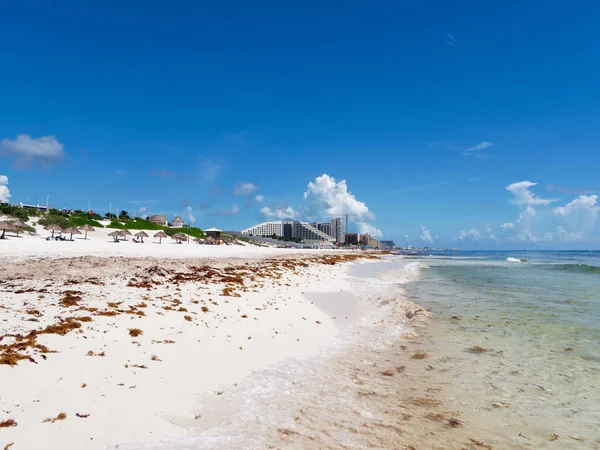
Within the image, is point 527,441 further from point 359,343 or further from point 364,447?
point 359,343

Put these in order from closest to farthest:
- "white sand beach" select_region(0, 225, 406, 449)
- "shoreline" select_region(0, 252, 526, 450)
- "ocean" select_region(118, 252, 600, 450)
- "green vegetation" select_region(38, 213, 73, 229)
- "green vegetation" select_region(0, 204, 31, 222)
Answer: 1. "white sand beach" select_region(0, 225, 406, 449)
2. "shoreline" select_region(0, 252, 526, 450)
3. "ocean" select_region(118, 252, 600, 450)
4. "green vegetation" select_region(38, 213, 73, 229)
5. "green vegetation" select_region(0, 204, 31, 222)

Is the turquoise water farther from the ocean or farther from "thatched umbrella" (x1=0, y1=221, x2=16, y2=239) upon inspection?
"thatched umbrella" (x1=0, y1=221, x2=16, y2=239)

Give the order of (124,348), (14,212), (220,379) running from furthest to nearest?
(14,212)
(124,348)
(220,379)

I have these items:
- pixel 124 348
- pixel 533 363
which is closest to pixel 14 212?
pixel 124 348

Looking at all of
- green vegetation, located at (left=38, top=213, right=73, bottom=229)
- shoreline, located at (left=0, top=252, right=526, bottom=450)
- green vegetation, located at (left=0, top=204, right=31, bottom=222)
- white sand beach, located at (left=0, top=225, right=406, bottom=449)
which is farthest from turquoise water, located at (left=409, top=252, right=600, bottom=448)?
green vegetation, located at (left=0, top=204, right=31, bottom=222)

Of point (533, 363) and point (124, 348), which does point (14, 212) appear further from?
point (533, 363)

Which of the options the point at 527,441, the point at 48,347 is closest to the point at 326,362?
the point at 527,441

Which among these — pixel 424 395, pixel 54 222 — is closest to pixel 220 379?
pixel 424 395

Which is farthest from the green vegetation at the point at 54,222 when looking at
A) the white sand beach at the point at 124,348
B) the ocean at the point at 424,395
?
the ocean at the point at 424,395

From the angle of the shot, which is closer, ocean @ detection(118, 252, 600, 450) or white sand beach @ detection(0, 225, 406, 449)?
white sand beach @ detection(0, 225, 406, 449)

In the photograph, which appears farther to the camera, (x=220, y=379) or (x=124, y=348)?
(x=124, y=348)

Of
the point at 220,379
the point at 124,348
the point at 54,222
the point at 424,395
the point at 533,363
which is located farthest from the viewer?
the point at 54,222

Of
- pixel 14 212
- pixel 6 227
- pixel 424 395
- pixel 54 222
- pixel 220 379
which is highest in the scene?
pixel 14 212

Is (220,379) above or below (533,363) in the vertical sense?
above
